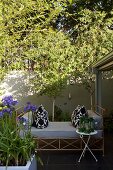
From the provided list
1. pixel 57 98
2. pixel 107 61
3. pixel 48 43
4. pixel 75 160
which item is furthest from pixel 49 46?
pixel 75 160

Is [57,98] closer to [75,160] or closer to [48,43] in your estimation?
[48,43]

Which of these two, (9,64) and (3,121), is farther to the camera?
(9,64)

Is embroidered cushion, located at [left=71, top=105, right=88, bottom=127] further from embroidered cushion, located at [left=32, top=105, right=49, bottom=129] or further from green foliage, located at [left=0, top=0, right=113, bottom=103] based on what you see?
green foliage, located at [left=0, top=0, right=113, bottom=103]

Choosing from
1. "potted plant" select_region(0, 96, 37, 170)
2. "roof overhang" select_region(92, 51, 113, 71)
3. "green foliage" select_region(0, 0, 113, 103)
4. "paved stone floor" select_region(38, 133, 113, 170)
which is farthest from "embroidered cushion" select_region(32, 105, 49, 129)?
"potted plant" select_region(0, 96, 37, 170)

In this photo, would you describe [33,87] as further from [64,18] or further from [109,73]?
[64,18]

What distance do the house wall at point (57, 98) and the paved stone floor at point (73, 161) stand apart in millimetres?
3054

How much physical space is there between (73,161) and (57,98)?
389 centimetres

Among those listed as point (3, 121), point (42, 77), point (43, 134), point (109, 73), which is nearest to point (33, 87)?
point (42, 77)

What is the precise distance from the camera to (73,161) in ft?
19.2

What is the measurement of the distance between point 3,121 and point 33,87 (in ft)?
18.3

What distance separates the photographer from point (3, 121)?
394cm

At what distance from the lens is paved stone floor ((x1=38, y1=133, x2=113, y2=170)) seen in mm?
5471

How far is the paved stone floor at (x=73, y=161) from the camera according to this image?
5471mm

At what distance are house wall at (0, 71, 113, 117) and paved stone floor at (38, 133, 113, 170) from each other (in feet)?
10.0
